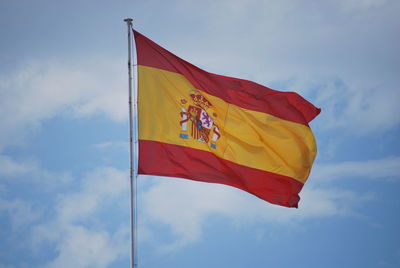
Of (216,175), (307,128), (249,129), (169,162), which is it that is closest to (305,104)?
(307,128)

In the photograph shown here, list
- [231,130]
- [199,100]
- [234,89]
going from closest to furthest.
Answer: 1. [199,100]
2. [231,130]
3. [234,89]

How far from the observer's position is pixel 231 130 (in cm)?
2180

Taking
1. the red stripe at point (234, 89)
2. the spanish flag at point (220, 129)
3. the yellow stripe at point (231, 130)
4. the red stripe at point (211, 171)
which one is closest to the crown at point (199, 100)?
the spanish flag at point (220, 129)

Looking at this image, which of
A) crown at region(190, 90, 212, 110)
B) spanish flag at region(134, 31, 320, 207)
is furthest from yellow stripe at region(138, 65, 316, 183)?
crown at region(190, 90, 212, 110)

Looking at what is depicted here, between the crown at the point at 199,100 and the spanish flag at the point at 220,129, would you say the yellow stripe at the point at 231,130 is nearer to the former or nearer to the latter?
the spanish flag at the point at 220,129

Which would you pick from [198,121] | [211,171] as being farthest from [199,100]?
[211,171]

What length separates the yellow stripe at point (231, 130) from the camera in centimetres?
1983

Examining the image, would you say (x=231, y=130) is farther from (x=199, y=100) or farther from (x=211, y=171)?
(x=211, y=171)

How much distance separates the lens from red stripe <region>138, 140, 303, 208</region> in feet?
63.0

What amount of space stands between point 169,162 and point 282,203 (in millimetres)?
4903

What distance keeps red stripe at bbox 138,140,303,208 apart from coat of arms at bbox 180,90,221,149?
21.4 inches

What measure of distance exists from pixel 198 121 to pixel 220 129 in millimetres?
1092

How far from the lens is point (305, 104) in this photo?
934 inches

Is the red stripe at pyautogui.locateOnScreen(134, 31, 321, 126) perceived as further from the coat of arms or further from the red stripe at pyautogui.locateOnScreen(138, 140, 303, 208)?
the red stripe at pyautogui.locateOnScreen(138, 140, 303, 208)
